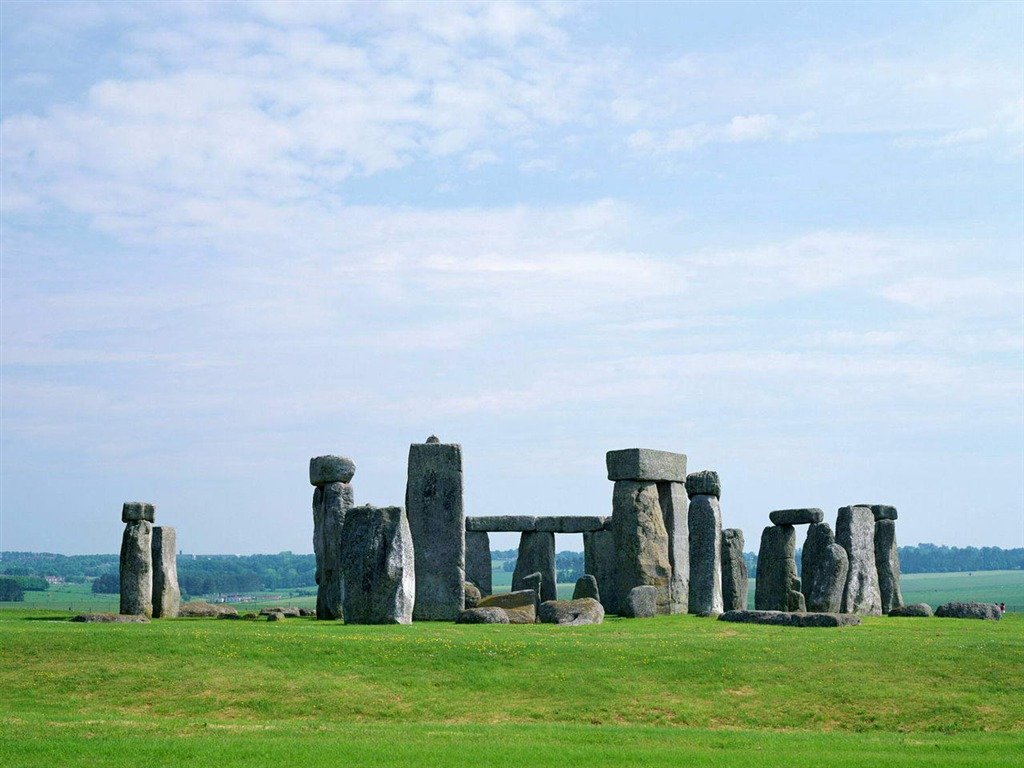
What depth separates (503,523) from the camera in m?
42.8

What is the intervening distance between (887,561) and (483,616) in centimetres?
1622

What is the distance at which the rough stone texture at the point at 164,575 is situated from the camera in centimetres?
3116

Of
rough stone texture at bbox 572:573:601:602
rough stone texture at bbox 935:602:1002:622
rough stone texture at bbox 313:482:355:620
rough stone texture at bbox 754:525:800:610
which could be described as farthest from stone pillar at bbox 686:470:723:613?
rough stone texture at bbox 313:482:355:620

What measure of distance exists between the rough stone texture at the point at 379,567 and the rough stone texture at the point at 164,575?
6645 millimetres

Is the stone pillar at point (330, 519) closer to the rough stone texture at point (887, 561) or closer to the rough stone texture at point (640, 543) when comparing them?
the rough stone texture at point (640, 543)

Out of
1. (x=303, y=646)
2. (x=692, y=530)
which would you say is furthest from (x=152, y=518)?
(x=692, y=530)

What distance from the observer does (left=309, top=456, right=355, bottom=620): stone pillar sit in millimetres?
31062

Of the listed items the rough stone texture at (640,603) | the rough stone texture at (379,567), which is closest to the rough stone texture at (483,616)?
the rough stone texture at (379,567)

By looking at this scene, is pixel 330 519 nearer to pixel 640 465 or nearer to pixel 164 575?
pixel 164 575

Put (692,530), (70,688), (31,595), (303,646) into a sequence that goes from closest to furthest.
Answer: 1. (70,688)
2. (303,646)
3. (692,530)
4. (31,595)

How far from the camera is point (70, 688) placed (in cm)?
1955

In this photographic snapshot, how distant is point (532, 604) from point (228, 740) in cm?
1412

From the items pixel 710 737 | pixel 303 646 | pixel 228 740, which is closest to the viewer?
pixel 228 740

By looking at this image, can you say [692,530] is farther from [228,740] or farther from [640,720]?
[228,740]
